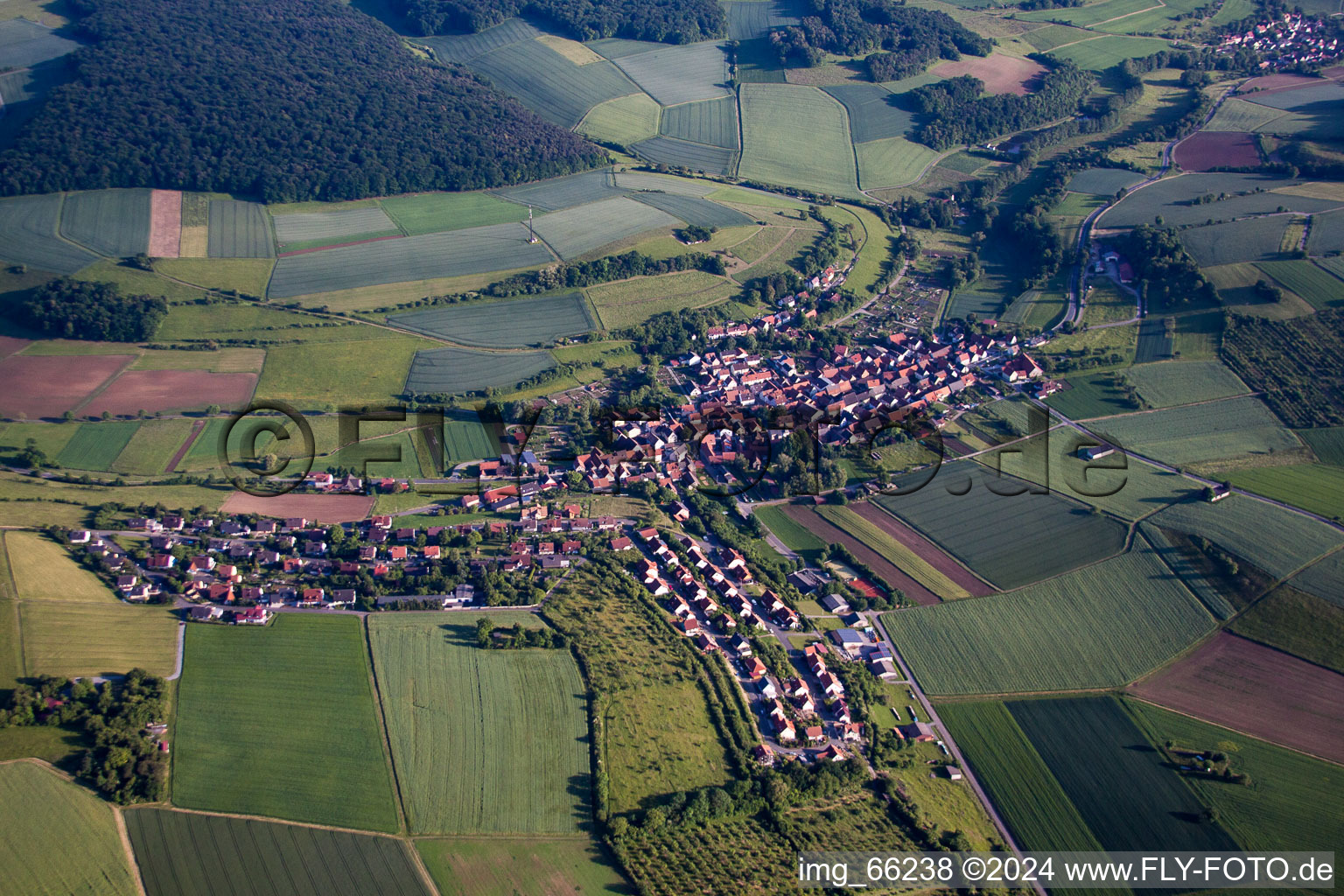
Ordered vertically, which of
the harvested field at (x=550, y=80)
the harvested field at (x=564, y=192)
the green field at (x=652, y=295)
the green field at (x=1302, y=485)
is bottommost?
the green field at (x=1302, y=485)

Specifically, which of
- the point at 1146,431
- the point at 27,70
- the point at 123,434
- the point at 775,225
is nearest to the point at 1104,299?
the point at 1146,431

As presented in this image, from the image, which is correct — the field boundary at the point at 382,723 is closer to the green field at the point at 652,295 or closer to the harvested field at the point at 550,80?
the green field at the point at 652,295

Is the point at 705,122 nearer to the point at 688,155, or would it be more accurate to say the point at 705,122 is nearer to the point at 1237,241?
the point at 688,155

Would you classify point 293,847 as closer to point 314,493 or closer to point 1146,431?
point 314,493

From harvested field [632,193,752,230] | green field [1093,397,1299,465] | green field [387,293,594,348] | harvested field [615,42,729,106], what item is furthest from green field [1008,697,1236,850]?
harvested field [615,42,729,106]

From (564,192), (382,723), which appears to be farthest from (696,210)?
(382,723)

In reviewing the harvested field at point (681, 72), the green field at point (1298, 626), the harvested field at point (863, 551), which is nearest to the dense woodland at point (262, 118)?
the harvested field at point (681, 72)
